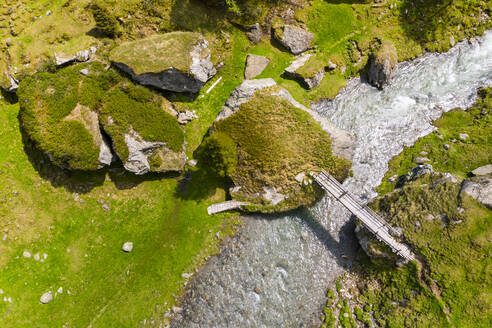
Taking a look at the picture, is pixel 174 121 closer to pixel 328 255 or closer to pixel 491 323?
pixel 328 255

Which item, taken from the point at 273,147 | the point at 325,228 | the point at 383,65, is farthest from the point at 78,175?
the point at 383,65

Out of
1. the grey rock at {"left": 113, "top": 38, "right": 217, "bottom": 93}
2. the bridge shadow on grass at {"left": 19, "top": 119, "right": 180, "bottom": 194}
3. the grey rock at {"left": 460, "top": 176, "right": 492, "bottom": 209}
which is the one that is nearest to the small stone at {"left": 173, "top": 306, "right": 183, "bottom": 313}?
the bridge shadow on grass at {"left": 19, "top": 119, "right": 180, "bottom": 194}

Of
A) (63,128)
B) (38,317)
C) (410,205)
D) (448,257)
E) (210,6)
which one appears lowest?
(38,317)

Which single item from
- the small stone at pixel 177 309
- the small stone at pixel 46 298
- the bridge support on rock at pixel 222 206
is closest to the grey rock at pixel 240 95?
the bridge support on rock at pixel 222 206

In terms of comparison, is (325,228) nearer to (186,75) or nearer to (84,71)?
(186,75)

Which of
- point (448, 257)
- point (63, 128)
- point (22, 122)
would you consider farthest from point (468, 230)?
point (22, 122)

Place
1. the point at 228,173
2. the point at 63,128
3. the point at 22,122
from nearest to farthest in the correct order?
the point at 63,128 → the point at 22,122 → the point at 228,173
